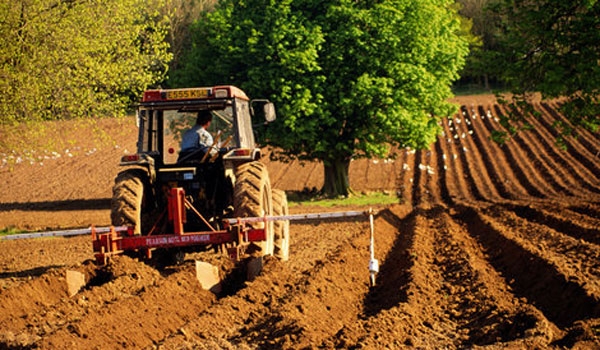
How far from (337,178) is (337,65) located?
503cm

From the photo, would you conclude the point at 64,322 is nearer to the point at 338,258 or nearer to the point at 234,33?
the point at 338,258

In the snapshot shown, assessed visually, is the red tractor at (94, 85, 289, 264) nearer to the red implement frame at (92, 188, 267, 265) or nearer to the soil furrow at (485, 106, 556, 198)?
the red implement frame at (92, 188, 267, 265)

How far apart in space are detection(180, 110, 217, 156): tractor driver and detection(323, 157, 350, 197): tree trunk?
19.2 m

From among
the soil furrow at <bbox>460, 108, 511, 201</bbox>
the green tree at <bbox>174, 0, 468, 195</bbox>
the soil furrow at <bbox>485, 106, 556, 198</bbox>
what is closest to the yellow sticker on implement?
the green tree at <bbox>174, 0, 468, 195</bbox>

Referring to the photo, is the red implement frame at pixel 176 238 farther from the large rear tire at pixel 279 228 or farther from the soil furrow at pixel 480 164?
the soil furrow at pixel 480 164

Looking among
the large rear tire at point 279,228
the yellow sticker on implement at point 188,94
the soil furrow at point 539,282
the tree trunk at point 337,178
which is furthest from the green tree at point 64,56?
the tree trunk at point 337,178

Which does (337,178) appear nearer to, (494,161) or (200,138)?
(494,161)

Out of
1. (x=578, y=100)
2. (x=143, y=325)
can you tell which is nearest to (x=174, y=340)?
(x=143, y=325)

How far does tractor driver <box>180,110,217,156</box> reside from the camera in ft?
38.3

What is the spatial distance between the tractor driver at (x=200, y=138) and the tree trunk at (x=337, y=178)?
757 inches

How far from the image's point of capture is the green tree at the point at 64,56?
16.3m

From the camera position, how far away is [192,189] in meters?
11.4

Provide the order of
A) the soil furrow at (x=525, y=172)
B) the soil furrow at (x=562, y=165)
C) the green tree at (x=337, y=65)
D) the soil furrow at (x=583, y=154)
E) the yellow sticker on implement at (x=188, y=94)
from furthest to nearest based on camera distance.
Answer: the soil furrow at (x=583, y=154) → the soil furrow at (x=562, y=165) → the soil furrow at (x=525, y=172) → the green tree at (x=337, y=65) → the yellow sticker on implement at (x=188, y=94)

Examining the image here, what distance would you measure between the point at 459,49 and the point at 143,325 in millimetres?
23232
